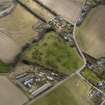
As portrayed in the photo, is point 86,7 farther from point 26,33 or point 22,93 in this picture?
point 22,93

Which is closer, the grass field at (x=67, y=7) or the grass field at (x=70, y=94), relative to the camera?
the grass field at (x=70, y=94)

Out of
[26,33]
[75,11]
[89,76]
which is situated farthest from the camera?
[75,11]

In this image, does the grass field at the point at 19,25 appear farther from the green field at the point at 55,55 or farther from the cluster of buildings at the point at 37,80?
the cluster of buildings at the point at 37,80

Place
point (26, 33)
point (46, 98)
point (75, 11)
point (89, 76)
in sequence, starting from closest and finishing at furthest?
1. point (46, 98)
2. point (89, 76)
3. point (26, 33)
4. point (75, 11)

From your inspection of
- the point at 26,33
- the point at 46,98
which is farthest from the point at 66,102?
the point at 26,33

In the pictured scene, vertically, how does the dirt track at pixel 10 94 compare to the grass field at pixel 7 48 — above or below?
below

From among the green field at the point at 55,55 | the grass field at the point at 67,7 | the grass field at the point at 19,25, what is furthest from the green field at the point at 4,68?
the grass field at the point at 67,7

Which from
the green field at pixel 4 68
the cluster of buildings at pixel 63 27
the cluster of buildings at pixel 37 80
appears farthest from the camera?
the cluster of buildings at pixel 63 27
